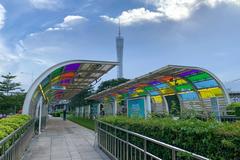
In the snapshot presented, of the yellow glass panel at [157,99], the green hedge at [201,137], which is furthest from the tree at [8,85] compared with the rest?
the green hedge at [201,137]

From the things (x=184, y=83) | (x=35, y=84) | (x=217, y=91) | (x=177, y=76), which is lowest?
(x=217, y=91)

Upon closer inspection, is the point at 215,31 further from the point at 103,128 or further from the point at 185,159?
the point at 185,159

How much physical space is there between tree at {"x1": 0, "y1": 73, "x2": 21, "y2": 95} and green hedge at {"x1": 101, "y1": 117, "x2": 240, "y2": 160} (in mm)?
45217

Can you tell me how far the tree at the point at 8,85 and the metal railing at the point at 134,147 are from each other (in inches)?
1637

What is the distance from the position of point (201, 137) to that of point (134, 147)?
1.93m

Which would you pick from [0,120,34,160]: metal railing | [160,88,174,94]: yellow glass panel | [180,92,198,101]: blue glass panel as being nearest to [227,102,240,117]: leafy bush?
[180,92,198,101]: blue glass panel

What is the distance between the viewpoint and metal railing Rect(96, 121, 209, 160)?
9.48ft

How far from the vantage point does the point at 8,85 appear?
149 ft

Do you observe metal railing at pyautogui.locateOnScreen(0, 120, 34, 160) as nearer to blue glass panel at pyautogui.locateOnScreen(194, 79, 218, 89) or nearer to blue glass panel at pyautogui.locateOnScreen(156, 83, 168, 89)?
blue glass panel at pyautogui.locateOnScreen(194, 79, 218, 89)

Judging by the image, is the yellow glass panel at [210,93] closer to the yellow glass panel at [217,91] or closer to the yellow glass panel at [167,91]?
the yellow glass panel at [217,91]

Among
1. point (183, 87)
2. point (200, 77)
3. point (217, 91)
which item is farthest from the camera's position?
point (183, 87)

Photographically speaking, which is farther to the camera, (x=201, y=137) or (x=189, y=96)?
(x=189, y=96)

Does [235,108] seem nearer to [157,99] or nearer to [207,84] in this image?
[207,84]

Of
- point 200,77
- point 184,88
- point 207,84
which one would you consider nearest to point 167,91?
point 184,88
